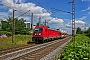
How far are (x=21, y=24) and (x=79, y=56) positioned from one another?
7734cm

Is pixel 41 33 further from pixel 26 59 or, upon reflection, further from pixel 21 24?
pixel 21 24

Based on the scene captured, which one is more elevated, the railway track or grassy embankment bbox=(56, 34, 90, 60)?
grassy embankment bbox=(56, 34, 90, 60)

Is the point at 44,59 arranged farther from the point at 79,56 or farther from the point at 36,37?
the point at 36,37

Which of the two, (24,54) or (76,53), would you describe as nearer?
(76,53)

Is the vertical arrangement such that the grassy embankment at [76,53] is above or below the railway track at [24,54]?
above

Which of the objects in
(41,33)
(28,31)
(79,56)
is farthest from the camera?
(28,31)

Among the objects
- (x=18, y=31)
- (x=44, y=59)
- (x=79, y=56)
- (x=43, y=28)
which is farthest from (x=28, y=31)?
(x=79, y=56)

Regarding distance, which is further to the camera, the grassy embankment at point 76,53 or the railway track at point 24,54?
the railway track at point 24,54

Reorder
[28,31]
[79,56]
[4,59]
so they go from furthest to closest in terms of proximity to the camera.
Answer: [28,31], [4,59], [79,56]

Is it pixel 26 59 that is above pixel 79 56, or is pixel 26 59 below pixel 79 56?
below

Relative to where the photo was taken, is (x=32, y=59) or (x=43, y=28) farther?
(x=43, y=28)

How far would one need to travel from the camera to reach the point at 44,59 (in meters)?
16.4

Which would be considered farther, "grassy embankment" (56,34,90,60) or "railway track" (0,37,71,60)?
"railway track" (0,37,71,60)

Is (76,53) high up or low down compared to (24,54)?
up
